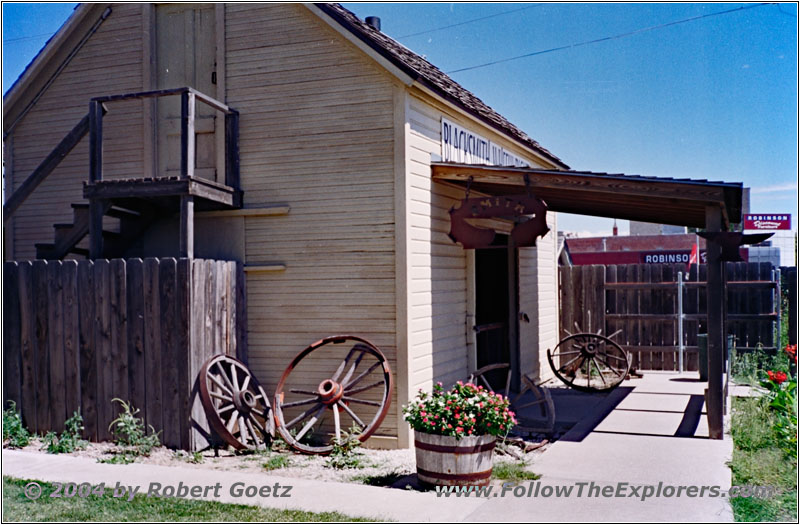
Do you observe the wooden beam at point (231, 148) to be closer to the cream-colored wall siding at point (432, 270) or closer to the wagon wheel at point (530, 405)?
the cream-colored wall siding at point (432, 270)

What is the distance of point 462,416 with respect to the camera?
652 cm

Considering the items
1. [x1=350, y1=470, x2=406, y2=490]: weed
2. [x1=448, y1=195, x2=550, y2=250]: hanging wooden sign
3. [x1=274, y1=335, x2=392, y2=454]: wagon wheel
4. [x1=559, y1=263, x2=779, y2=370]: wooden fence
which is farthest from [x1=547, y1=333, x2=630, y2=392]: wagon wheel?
[x1=350, y1=470, x2=406, y2=490]: weed

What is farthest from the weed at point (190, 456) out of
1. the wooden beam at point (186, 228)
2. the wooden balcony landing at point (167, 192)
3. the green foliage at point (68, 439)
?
the wooden balcony landing at point (167, 192)

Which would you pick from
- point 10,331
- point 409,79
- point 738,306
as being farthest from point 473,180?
point 738,306

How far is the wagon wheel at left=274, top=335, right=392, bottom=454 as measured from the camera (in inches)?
329

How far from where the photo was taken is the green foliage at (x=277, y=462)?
7570mm

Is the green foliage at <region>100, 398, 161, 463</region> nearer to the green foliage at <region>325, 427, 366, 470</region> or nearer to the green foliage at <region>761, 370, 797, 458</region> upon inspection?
the green foliage at <region>325, 427, 366, 470</region>

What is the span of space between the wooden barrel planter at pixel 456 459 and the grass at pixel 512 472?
1.24ft

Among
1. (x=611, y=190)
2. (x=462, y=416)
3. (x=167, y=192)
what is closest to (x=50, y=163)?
(x=167, y=192)

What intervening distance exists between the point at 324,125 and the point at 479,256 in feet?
12.8

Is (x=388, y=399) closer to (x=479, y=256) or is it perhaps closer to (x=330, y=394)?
(x=330, y=394)

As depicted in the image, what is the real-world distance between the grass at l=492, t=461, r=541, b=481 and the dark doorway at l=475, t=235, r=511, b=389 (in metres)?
4.19

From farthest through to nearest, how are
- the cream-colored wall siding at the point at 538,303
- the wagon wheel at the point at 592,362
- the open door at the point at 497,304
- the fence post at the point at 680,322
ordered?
1. the fence post at the point at 680,322
2. the cream-colored wall siding at the point at 538,303
3. the wagon wheel at the point at 592,362
4. the open door at the point at 497,304

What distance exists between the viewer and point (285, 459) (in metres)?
7.80
